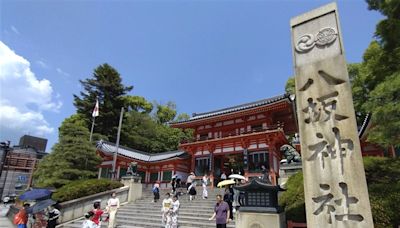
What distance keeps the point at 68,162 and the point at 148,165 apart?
9804 mm

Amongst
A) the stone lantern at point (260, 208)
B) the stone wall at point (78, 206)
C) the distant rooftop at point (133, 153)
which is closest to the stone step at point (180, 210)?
the stone wall at point (78, 206)

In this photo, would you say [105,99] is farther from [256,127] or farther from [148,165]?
[256,127]

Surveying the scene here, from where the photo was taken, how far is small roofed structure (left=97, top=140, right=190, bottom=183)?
23.8m

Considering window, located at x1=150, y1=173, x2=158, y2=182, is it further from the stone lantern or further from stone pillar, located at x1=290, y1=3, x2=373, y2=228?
stone pillar, located at x1=290, y1=3, x2=373, y2=228

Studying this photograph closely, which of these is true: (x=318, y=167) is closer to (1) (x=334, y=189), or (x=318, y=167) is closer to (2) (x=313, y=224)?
(1) (x=334, y=189)

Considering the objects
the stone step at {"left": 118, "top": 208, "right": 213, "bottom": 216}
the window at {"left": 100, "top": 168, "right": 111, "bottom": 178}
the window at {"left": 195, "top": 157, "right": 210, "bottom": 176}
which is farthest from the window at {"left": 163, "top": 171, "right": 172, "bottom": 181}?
the stone step at {"left": 118, "top": 208, "right": 213, "bottom": 216}

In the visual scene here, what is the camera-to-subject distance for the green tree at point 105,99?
113 ft

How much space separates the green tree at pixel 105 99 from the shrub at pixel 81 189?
20.6m

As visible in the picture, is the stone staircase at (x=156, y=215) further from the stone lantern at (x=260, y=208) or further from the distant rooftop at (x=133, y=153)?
the distant rooftop at (x=133, y=153)

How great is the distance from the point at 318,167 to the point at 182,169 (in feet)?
69.2

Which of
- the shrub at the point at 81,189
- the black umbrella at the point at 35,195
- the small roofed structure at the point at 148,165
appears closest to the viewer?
the black umbrella at the point at 35,195

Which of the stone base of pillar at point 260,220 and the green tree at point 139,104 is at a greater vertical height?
the green tree at point 139,104

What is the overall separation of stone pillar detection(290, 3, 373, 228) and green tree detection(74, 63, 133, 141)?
32.3 metres

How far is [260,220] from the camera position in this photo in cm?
645
